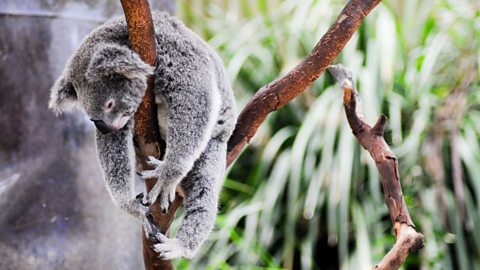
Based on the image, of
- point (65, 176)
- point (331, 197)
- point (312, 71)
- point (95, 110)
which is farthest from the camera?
point (331, 197)

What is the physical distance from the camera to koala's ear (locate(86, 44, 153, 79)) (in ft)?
7.16

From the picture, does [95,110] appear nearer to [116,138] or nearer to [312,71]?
[116,138]

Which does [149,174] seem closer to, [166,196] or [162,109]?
[166,196]

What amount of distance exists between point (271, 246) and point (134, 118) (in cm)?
275

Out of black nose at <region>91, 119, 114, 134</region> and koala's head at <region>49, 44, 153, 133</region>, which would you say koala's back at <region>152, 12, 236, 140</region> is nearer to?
koala's head at <region>49, 44, 153, 133</region>

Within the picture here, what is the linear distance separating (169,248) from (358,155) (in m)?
2.82

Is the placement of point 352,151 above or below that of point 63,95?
below

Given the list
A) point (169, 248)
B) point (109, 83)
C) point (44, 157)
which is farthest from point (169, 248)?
point (44, 157)

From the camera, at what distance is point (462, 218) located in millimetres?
4746

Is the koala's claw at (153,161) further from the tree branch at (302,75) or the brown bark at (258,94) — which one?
the tree branch at (302,75)

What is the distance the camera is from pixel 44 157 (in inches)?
116

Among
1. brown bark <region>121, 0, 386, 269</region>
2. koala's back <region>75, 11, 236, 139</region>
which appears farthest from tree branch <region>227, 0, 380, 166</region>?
koala's back <region>75, 11, 236, 139</region>

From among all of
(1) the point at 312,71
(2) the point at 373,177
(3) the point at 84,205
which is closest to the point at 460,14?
(2) the point at 373,177

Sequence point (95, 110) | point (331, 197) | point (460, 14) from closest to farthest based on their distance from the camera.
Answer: point (95, 110), point (331, 197), point (460, 14)
